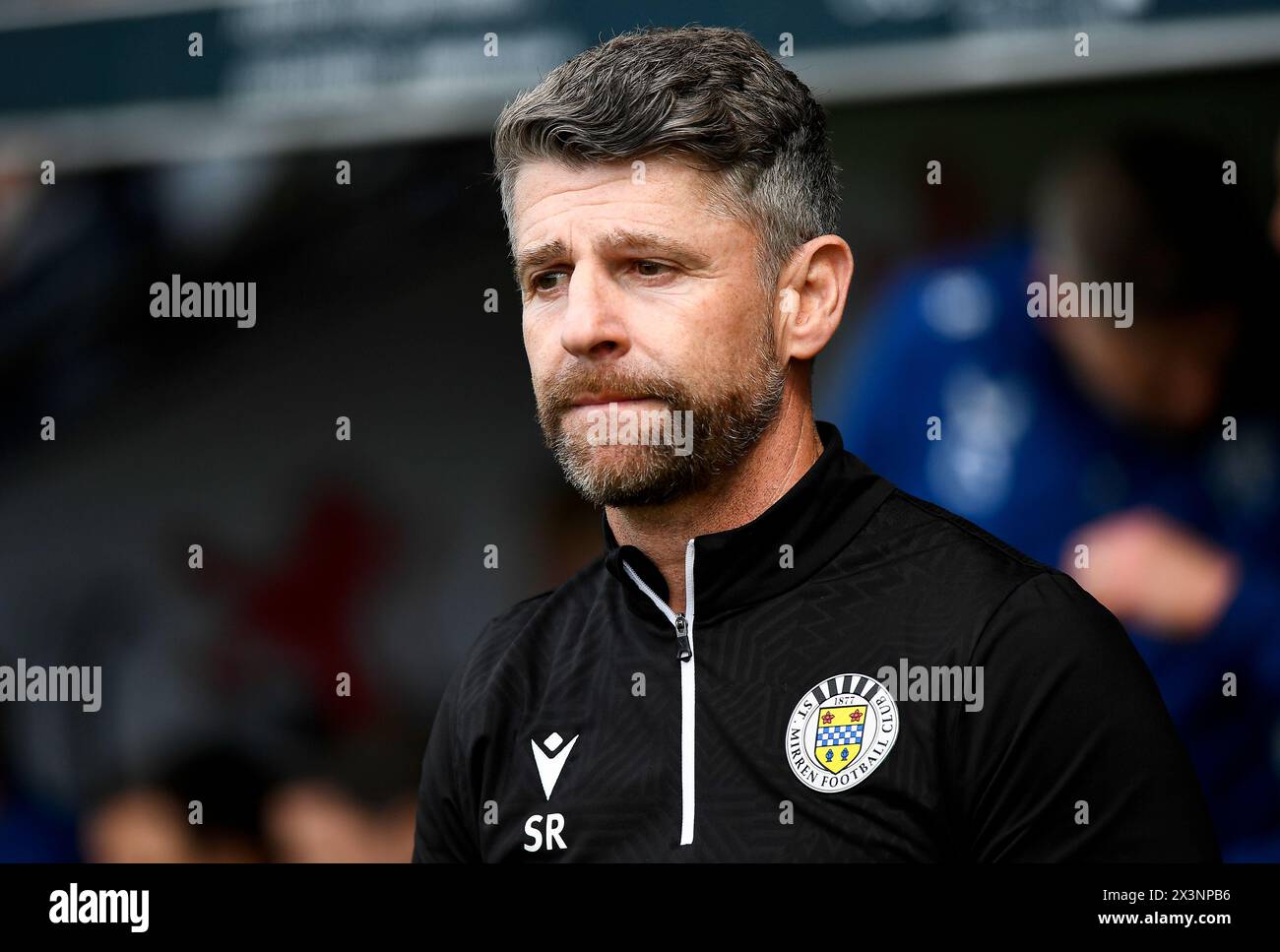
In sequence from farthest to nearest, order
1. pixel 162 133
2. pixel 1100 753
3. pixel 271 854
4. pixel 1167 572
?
pixel 162 133
pixel 271 854
pixel 1167 572
pixel 1100 753

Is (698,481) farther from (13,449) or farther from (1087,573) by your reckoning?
(13,449)

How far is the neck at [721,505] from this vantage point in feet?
8.28

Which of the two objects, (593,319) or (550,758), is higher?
(593,319)

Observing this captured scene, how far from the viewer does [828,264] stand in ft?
8.55

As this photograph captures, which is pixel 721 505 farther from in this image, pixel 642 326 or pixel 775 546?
pixel 642 326

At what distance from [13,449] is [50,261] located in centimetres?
78

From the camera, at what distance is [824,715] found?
2314 millimetres

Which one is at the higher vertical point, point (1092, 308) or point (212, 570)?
point (1092, 308)

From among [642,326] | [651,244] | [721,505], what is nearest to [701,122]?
[651,244]

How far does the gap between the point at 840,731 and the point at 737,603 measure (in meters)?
0.31

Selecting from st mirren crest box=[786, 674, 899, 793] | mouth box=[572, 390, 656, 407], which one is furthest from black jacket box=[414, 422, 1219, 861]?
mouth box=[572, 390, 656, 407]

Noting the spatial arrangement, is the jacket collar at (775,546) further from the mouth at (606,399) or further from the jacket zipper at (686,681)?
the mouth at (606,399)

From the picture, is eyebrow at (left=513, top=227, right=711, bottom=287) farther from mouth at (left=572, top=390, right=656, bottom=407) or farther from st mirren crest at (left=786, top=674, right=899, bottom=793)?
st mirren crest at (left=786, top=674, right=899, bottom=793)

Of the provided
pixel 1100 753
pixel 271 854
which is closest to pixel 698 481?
pixel 1100 753
